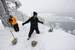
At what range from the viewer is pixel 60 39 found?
525 inches

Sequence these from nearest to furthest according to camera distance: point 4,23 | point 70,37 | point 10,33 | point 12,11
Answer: point 70,37 < point 10,33 < point 4,23 < point 12,11

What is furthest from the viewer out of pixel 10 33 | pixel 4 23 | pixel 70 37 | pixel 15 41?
pixel 4 23

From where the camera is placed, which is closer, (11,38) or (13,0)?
(11,38)

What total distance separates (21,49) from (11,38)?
191 cm

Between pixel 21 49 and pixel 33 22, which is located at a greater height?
pixel 33 22

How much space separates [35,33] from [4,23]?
726 centimetres

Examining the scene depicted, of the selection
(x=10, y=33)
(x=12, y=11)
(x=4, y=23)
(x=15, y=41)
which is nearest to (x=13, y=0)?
(x=12, y=11)

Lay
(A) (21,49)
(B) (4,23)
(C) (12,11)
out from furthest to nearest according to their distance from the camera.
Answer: (C) (12,11) < (B) (4,23) < (A) (21,49)

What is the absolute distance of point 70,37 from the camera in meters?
13.9

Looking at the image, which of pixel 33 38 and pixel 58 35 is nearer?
pixel 33 38

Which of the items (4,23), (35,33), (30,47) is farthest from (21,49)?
(4,23)

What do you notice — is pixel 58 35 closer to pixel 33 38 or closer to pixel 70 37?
pixel 70 37

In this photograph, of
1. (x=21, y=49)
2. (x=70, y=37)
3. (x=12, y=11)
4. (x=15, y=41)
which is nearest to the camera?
(x=21, y=49)

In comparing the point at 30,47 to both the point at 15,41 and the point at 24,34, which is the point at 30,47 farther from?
the point at 24,34
